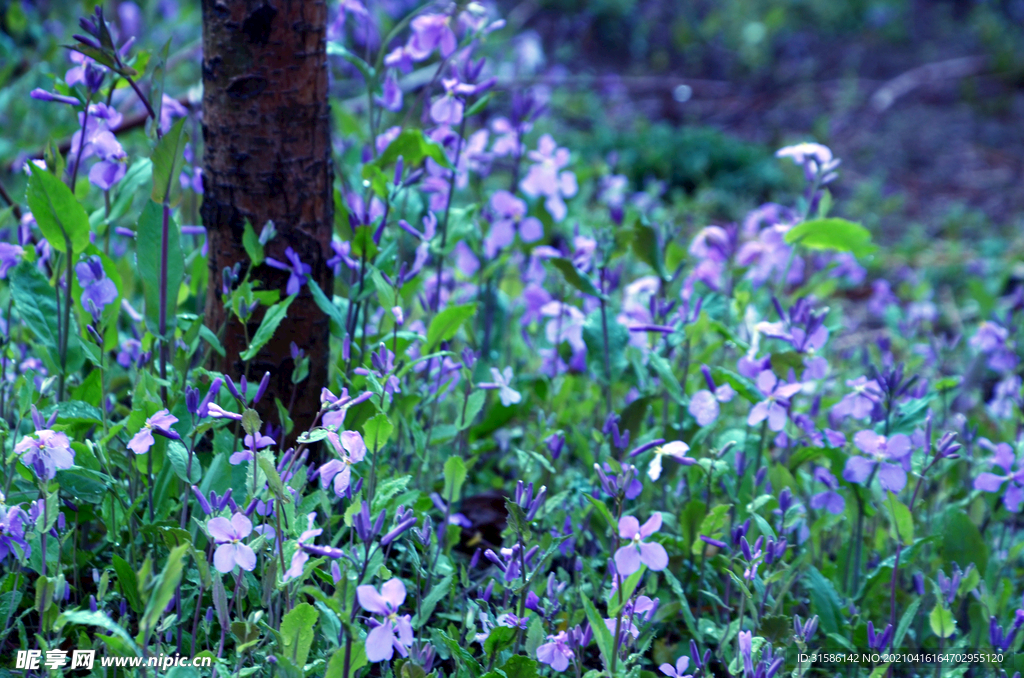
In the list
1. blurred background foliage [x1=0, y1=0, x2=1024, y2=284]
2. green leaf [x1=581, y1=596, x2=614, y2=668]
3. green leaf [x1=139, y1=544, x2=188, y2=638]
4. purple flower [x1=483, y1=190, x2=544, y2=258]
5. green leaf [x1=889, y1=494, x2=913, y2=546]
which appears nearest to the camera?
green leaf [x1=139, y1=544, x2=188, y2=638]

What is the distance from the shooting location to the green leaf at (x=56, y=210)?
141 centimetres

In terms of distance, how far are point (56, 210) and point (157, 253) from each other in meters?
0.18

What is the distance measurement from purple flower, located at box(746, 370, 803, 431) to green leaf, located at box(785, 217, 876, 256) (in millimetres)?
439

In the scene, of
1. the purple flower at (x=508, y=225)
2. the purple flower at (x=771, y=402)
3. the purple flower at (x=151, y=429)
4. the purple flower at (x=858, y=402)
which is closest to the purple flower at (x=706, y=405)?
the purple flower at (x=771, y=402)

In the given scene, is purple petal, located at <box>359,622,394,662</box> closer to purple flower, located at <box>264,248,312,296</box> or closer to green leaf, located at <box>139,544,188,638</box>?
green leaf, located at <box>139,544,188,638</box>

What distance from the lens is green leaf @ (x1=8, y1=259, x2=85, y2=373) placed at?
1.57m

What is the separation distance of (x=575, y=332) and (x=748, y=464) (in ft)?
1.77

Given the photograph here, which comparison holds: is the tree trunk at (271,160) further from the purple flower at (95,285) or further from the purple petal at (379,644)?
the purple petal at (379,644)

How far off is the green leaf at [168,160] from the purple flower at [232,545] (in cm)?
63

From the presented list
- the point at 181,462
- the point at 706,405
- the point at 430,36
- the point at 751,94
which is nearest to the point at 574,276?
the point at 706,405

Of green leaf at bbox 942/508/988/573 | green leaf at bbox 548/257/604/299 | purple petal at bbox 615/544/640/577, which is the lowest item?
green leaf at bbox 942/508/988/573

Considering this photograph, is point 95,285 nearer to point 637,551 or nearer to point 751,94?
point 637,551

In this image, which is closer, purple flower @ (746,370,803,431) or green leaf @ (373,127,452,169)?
purple flower @ (746,370,803,431)

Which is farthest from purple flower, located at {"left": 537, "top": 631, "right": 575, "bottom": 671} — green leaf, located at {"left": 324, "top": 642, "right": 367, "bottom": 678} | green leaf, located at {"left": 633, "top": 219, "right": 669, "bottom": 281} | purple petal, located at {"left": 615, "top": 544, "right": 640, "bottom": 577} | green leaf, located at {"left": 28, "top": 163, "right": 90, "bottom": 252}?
green leaf, located at {"left": 28, "top": 163, "right": 90, "bottom": 252}
